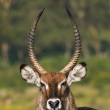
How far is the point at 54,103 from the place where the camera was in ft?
29.3

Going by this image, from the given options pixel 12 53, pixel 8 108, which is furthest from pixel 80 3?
pixel 8 108

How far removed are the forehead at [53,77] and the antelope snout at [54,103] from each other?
17.0 inches

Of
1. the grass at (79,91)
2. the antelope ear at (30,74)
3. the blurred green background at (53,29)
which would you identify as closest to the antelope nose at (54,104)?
the antelope ear at (30,74)

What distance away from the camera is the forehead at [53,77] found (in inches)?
370

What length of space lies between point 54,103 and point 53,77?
0.64 m

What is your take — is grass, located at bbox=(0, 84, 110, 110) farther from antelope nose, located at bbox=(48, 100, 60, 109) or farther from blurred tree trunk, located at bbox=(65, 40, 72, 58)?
blurred tree trunk, located at bbox=(65, 40, 72, 58)

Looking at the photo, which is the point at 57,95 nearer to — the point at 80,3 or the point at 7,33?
the point at 7,33

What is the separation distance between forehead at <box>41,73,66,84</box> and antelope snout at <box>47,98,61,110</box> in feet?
1.42

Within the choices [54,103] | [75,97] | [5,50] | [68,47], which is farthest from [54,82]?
[68,47]

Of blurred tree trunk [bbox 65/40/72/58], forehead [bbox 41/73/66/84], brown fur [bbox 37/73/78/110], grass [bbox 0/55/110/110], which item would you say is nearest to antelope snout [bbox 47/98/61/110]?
brown fur [bbox 37/73/78/110]

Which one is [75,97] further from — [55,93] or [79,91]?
[55,93]

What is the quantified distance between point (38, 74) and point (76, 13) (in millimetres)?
53537

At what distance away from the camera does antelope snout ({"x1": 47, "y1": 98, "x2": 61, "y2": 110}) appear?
8944mm

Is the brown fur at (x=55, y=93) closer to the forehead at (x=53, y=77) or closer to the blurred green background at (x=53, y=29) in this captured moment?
the forehead at (x=53, y=77)
